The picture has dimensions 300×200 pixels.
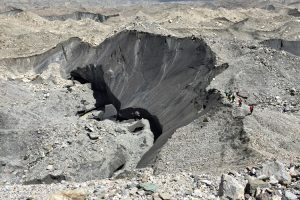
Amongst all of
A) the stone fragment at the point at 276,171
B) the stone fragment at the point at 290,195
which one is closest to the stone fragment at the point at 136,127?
the stone fragment at the point at 276,171

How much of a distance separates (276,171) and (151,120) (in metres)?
10.7

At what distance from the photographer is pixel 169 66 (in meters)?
23.5

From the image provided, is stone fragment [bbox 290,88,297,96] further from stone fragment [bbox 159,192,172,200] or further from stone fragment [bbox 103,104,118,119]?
stone fragment [bbox 159,192,172,200]

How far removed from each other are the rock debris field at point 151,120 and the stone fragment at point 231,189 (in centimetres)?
2

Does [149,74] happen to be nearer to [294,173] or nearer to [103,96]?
[103,96]

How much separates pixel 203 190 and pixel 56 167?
7780 millimetres

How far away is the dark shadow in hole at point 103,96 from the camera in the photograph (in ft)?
67.9

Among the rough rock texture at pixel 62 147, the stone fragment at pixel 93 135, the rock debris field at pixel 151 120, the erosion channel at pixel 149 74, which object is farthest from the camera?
the erosion channel at pixel 149 74

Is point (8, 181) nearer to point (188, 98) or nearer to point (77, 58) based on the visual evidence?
point (188, 98)

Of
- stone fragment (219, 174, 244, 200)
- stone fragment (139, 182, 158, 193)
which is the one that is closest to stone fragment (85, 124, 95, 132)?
stone fragment (139, 182, 158, 193)

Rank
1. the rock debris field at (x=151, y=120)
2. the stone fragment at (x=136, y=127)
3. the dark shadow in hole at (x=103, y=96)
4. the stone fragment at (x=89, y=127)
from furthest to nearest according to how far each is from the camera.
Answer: the dark shadow in hole at (x=103, y=96) < the stone fragment at (x=136, y=127) < the stone fragment at (x=89, y=127) < the rock debris field at (x=151, y=120)

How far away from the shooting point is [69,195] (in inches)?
396

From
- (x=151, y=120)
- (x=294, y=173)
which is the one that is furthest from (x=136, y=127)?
(x=294, y=173)

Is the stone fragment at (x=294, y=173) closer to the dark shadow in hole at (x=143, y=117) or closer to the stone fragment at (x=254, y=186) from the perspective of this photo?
the stone fragment at (x=254, y=186)
